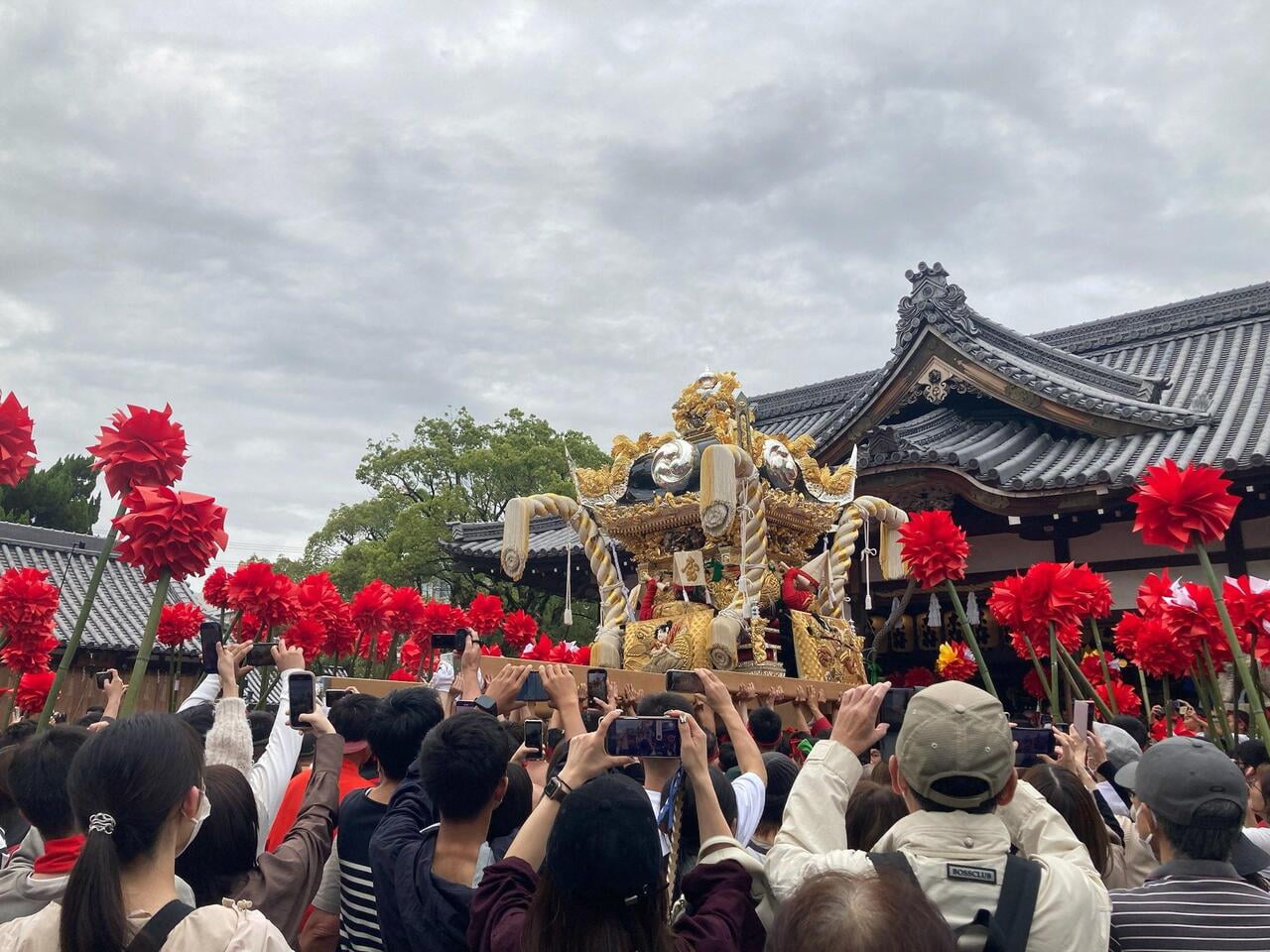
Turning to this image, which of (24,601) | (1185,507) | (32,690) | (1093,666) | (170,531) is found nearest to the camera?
(170,531)

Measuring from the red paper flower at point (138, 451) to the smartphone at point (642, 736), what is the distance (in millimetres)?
2669

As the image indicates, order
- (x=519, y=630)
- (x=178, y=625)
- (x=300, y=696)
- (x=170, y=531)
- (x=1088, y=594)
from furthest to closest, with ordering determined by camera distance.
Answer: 1. (x=519, y=630)
2. (x=178, y=625)
3. (x=1088, y=594)
4. (x=170, y=531)
5. (x=300, y=696)

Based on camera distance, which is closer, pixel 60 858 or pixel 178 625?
pixel 60 858

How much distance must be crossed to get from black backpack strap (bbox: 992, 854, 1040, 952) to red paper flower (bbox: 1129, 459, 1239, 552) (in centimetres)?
304

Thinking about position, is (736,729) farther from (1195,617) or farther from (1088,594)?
(1088,594)

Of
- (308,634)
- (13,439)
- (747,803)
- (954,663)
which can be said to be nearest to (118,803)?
(747,803)

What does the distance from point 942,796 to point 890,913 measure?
0.54m

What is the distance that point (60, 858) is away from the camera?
6.66 feet

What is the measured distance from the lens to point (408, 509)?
2169 centimetres

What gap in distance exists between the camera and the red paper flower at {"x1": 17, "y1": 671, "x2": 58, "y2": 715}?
7.02 metres

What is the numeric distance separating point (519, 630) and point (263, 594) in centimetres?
354

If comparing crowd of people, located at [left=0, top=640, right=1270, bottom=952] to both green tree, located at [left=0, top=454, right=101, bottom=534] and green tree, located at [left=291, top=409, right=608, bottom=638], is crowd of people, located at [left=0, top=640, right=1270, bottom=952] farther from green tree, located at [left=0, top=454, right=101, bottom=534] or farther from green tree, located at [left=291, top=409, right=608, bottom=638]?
green tree, located at [left=0, top=454, right=101, bottom=534]

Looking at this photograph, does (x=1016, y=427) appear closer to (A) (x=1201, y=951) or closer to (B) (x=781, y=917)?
(A) (x=1201, y=951)

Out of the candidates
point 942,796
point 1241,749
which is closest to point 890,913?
point 942,796
